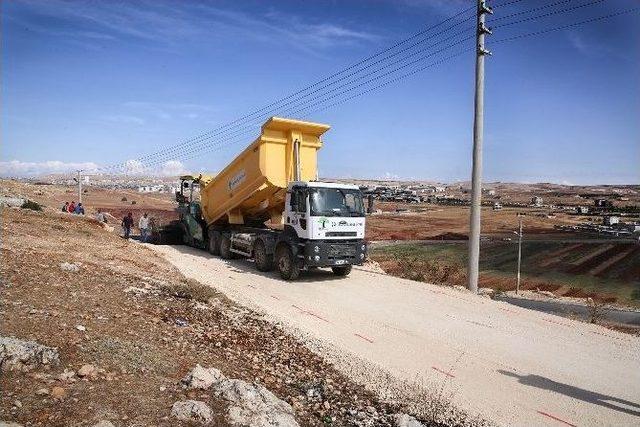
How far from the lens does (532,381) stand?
6.82 m

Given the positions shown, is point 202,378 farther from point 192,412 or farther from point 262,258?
point 262,258

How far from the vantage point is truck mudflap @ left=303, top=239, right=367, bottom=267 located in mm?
12789

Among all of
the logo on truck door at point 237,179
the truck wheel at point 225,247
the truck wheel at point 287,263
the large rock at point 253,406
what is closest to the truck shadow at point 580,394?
the large rock at point 253,406

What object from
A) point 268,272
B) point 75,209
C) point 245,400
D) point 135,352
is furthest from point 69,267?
point 75,209

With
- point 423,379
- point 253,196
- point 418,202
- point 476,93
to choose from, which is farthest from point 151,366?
point 418,202

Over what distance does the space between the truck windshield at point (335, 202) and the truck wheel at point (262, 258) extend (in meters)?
2.82

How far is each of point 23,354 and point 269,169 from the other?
32.5ft

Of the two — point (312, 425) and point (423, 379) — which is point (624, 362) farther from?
point (312, 425)

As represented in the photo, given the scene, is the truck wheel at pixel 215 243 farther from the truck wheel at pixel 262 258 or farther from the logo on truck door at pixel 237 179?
the truck wheel at pixel 262 258

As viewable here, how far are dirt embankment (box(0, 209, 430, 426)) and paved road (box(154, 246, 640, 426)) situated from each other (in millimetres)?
1018

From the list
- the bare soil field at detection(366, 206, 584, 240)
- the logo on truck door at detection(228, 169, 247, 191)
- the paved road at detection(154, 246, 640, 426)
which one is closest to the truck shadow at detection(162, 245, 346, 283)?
the paved road at detection(154, 246, 640, 426)

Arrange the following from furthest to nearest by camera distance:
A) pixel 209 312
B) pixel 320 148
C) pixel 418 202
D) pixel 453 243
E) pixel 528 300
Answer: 1. pixel 418 202
2. pixel 453 243
3. pixel 528 300
4. pixel 320 148
5. pixel 209 312

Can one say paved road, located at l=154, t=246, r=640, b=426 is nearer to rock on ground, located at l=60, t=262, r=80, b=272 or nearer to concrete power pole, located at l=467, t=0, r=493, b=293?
concrete power pole, located at l=467, t=0, r=493, b=293

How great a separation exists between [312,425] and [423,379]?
2.42m
